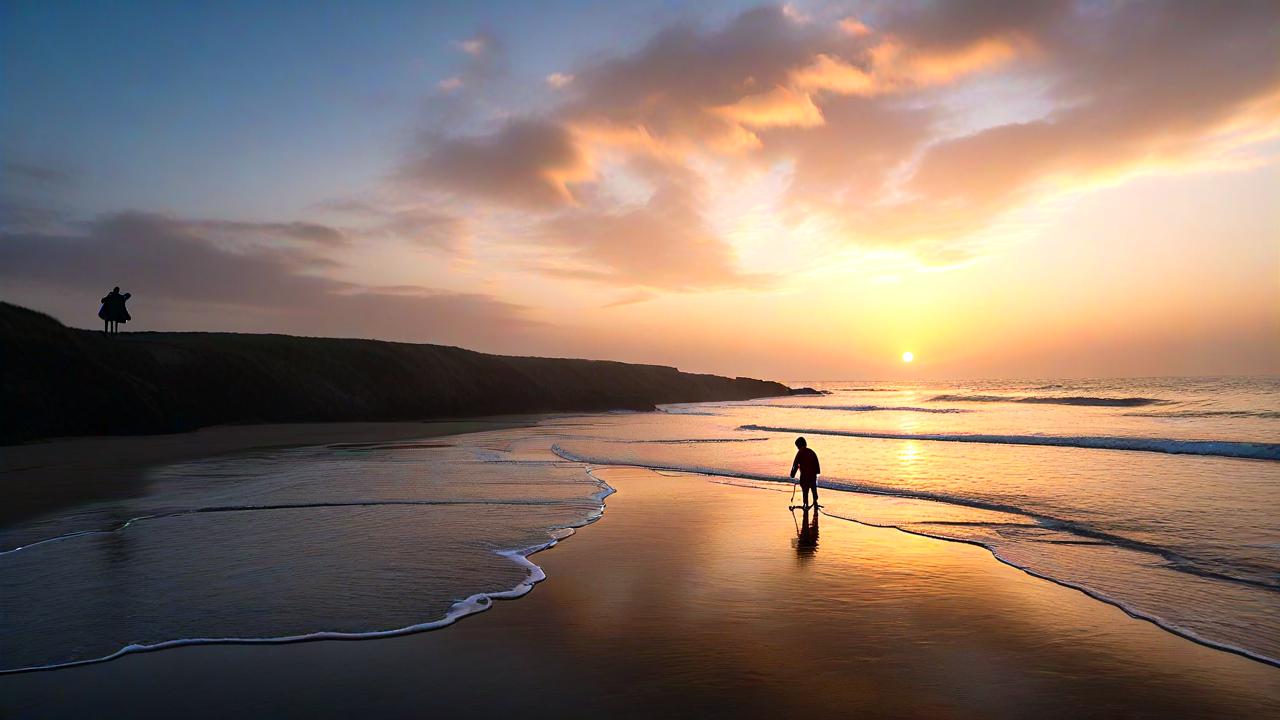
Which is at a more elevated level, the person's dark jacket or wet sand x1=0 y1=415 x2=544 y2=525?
the person's dark jacket

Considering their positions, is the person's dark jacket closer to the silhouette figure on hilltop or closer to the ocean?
the ocean

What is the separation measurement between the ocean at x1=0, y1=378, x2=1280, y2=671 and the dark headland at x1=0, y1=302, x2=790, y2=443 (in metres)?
12.2

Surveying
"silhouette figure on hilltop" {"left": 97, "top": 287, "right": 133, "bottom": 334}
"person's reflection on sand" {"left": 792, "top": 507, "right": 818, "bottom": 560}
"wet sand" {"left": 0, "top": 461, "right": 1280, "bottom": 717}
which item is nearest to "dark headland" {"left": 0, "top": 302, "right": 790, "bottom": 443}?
"silhouette figure on hilltop" {"left": 97, "top": 287, "right": 133, "bottom": 334}

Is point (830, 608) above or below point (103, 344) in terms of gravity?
below

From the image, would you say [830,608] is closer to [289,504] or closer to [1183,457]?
[289,504]

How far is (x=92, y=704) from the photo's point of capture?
A: 568cm

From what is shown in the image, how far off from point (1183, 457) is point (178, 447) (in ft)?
128

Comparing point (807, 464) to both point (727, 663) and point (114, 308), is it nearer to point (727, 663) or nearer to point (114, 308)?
point (727, 663)

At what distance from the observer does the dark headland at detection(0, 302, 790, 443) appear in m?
31.4

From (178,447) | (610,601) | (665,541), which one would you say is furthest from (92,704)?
(178,447)

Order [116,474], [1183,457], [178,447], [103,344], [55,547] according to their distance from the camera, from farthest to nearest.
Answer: [103,344], [178,447], [1183,457], [116,474], [55,547]

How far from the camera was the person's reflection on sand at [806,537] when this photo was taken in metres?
11.6

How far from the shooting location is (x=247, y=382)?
1935 inches

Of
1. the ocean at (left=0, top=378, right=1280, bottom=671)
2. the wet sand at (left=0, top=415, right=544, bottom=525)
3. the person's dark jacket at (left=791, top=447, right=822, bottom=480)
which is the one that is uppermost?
the person's dark jacket at (left=791, top=447, right=822, bottom=480)
